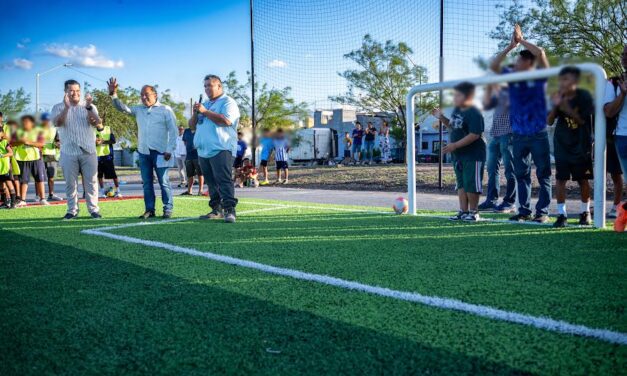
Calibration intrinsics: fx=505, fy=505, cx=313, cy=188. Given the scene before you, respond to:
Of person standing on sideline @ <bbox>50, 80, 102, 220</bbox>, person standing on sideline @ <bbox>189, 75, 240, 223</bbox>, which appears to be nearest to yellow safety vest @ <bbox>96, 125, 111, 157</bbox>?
person standing on sideline @ <bbox>50, 80, 102, 220</bbox>

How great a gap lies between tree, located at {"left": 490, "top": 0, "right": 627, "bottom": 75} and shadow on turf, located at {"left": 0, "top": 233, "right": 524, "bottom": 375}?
47.0 feet

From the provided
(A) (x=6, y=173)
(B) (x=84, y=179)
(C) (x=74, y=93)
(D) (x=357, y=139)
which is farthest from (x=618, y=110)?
(D) (x=357, y=139)

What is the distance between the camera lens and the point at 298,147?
124 feet

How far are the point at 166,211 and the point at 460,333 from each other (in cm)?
616

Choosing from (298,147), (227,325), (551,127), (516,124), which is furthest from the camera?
(298,147)

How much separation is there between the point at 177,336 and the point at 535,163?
17.3 feet

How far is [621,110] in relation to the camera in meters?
5.99

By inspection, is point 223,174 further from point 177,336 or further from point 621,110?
point 621,110

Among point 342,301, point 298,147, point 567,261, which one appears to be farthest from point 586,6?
point 298,147

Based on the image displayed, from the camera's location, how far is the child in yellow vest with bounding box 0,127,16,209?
32.5ft

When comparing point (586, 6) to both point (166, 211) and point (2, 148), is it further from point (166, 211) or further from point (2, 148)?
point (2, 148)

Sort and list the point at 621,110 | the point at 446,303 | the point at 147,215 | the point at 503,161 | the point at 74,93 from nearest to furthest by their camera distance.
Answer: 1. the point at 446,303
2. the point at 621,110
3. the point at 74,93
4. the point at 147,215
5. the point at 503,161

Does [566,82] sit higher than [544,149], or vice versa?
[566,82]

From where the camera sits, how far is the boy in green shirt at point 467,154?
21.4ft
